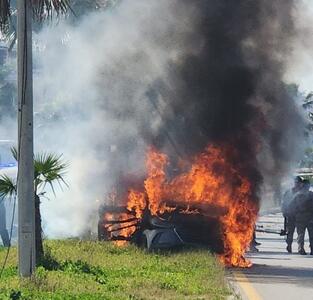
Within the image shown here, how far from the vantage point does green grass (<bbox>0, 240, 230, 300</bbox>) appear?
415 inches

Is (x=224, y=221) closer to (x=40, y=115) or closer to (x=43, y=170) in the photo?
(x=43, y=170)

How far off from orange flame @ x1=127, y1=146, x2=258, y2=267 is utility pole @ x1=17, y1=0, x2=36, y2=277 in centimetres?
566

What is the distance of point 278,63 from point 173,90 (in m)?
2.45

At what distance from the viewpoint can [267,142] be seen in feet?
67.1

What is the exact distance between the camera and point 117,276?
40.9 ft

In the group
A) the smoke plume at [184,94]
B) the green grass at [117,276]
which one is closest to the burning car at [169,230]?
the green grass at [117,276]

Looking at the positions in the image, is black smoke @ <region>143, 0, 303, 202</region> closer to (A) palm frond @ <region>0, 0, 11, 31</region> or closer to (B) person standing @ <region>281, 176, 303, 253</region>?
(B) person standing @ <region>281, 176, 303, 253</region>

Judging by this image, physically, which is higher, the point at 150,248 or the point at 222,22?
the point at 222,22

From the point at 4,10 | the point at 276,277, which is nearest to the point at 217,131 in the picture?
the point at 276,277

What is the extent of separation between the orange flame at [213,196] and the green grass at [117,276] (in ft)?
3.86

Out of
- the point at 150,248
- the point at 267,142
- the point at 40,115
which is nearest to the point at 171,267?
the point at 150,248

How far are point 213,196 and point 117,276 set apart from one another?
5423mm

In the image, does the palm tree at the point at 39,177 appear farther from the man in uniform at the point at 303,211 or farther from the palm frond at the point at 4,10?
the man in uniform at the point at 303,211

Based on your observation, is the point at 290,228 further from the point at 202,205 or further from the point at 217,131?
the point at 202,205
